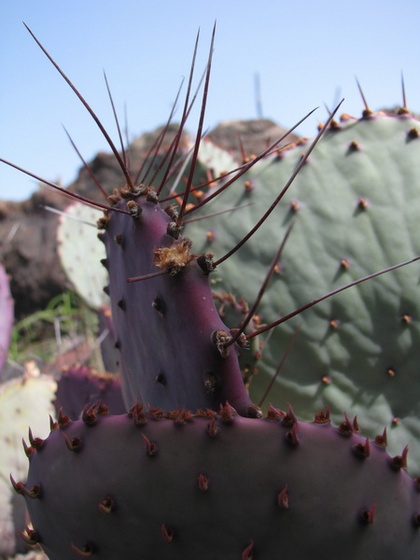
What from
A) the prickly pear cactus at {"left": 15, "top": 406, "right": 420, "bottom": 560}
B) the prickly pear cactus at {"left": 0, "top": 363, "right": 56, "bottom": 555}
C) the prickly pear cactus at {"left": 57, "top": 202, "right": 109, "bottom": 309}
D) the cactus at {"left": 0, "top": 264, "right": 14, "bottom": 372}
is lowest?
the prickly pear cactus at {"left": 15, "top": 406, "right": 420, "bottom": 560}

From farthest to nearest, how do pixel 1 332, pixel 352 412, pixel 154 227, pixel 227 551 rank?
pixel 1 332 → pixel 352 412 → pixel 154 227 → pixel 227 551

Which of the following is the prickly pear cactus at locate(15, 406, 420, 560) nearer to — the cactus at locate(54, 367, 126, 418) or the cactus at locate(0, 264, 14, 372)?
the cactus at locate(54, 367, 126, 418)

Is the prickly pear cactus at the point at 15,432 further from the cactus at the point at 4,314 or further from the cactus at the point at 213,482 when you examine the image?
the cactus at the point at 213,482

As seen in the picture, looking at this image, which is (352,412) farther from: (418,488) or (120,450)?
(120,450)

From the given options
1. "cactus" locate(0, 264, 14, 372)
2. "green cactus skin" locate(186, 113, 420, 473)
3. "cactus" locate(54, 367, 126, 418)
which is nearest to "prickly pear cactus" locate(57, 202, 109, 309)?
"cactus" locate(0, 264, 14, 372)

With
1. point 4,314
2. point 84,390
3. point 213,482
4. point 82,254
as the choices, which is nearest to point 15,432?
point 84,390

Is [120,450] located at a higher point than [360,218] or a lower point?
lower

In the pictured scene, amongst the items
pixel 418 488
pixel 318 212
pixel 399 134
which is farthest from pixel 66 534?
pixel 399 134
